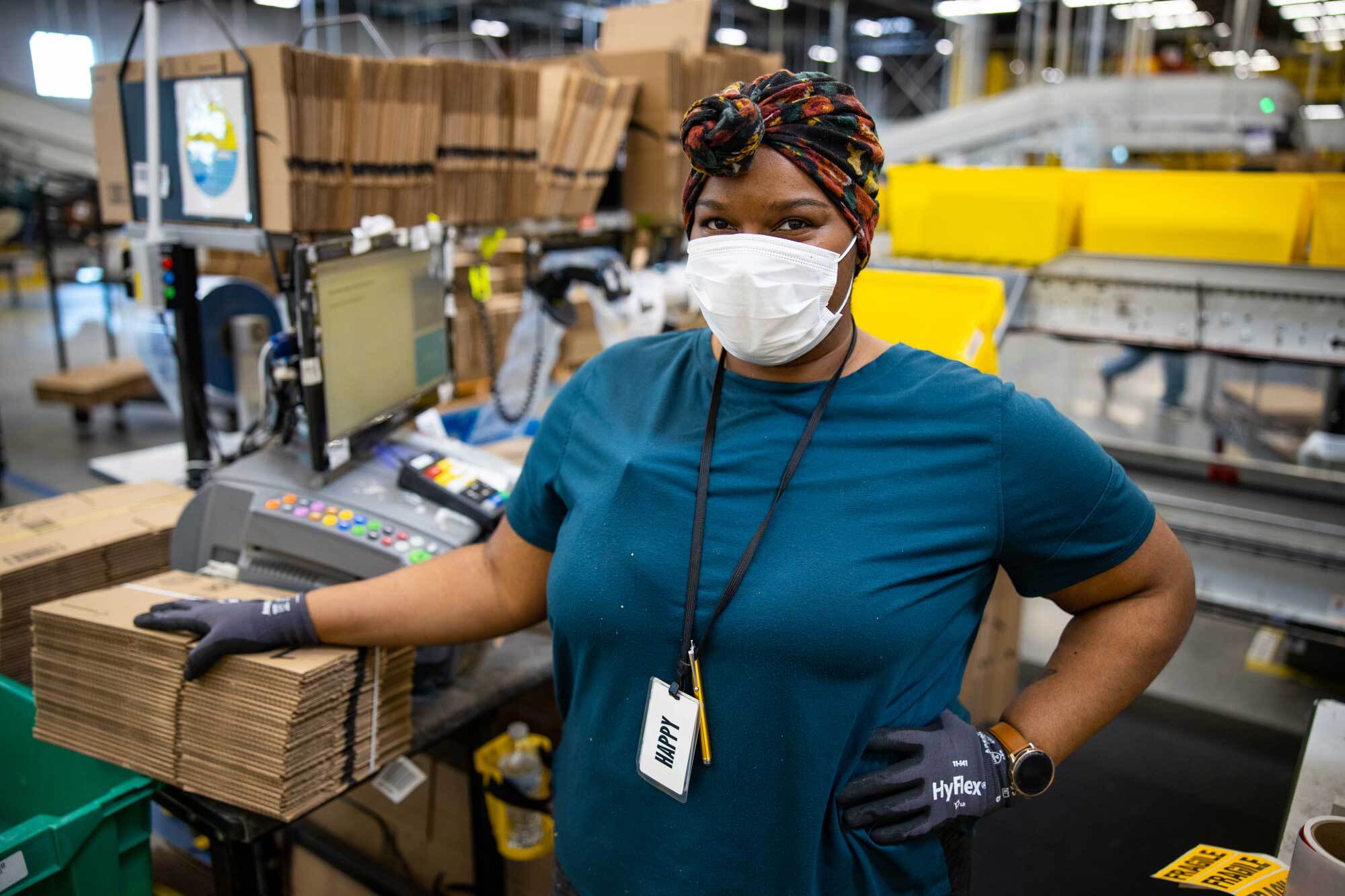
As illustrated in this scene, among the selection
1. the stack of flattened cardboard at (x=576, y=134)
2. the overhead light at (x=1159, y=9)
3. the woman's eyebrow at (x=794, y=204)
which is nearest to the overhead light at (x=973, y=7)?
the overhead light at (x=1159, y=9)

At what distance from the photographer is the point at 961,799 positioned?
3.55 feet

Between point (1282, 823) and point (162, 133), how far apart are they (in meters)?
2.95

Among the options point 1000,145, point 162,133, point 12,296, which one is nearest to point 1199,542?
point 162,133

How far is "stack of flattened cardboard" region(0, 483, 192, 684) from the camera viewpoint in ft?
5.74

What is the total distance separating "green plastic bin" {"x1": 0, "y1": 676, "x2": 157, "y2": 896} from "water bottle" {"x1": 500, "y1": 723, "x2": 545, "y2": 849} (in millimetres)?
678

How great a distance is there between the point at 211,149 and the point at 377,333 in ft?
3.60

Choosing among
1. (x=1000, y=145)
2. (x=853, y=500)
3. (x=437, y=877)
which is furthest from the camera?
(x=1000, y=145)

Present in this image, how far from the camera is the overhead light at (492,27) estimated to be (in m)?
16.1

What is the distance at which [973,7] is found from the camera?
523 inches

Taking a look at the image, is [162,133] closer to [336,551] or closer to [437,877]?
[336,551]

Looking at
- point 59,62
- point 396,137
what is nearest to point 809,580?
point 396,137

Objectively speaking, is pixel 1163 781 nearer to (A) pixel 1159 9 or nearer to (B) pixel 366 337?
(B) pixel 366 337

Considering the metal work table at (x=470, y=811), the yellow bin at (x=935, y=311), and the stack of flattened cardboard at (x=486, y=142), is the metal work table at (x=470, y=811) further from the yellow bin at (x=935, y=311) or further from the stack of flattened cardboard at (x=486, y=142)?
the stack of flattened cardboard at (x=486, y=142)

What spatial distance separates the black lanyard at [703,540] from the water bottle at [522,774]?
3.28 feet
